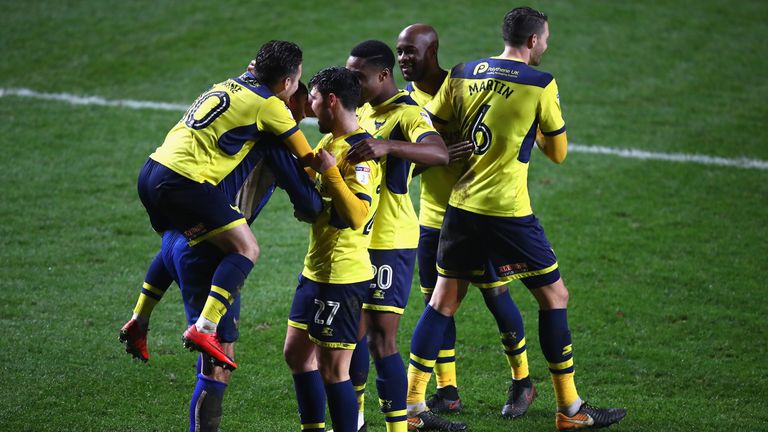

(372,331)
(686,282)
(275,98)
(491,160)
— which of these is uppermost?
(275,98)

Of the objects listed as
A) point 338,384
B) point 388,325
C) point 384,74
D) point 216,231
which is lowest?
point 338,384

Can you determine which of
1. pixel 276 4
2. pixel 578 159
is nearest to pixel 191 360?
pixel 578 159

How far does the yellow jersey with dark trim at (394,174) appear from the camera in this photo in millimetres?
5176

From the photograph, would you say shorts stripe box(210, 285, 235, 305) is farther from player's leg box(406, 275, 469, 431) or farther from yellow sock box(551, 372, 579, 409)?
yellow sock box(551, 372, 579, 409)

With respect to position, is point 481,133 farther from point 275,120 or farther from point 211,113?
point 211,113

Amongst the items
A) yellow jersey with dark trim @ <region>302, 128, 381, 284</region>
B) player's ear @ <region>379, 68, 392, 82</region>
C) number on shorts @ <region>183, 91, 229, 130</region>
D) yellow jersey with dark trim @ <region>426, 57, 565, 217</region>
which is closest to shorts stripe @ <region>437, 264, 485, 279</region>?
yellow jersey with dark trim @ <region>426, 57, 565, 217</region>

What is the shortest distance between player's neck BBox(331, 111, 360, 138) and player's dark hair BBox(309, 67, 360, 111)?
46 millimetres

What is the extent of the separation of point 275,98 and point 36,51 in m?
10.4

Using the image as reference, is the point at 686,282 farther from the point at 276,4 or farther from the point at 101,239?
the point at 276,4

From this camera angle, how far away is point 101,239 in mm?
8859

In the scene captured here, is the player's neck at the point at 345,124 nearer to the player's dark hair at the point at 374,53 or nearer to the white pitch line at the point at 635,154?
the player's dark hair at the point at 374,53

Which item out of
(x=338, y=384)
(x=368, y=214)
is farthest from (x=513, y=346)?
(x=368, y=214)

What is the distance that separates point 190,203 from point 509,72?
1.94 meters

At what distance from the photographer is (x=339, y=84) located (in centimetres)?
476
